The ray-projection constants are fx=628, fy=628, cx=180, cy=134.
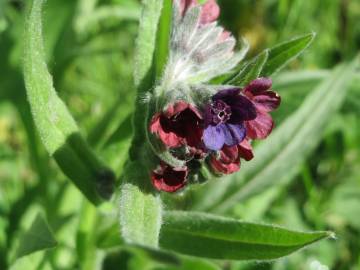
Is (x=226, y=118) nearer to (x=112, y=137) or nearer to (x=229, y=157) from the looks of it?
(x=229, y=157)

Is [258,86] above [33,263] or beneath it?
above

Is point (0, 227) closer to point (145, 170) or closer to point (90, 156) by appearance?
point (90, 156)

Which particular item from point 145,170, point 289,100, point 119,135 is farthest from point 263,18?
point 145,170

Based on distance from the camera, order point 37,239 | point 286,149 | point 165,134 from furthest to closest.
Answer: point 286,149
point 37,239
point 165,134

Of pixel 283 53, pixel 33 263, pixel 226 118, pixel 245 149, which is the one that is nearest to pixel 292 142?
pixel 283 53

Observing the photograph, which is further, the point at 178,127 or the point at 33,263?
the point at 33,263

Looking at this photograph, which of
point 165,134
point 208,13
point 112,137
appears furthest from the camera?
point 112,137
